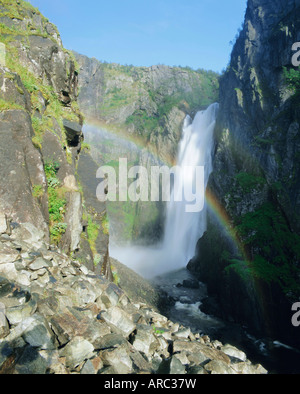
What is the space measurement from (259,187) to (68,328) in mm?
21832

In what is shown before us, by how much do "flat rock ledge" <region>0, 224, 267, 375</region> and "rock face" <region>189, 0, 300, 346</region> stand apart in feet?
42.9

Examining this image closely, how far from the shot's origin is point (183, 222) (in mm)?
41406

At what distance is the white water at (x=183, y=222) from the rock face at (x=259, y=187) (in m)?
5.11

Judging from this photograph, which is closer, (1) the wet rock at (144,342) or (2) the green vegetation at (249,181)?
(1) the wet rock at (144,342)

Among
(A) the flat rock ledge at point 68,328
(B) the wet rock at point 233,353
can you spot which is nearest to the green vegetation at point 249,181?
(B) the wet rock at point 233,353

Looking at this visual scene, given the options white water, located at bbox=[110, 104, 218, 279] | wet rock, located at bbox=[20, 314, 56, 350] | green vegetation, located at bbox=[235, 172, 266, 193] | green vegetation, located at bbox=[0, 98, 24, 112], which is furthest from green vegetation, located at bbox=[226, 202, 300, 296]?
green vegetation, located at bbox=[0, 98, 24, 112]

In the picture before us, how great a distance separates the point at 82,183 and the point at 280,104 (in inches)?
815

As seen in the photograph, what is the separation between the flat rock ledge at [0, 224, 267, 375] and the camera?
3332mm

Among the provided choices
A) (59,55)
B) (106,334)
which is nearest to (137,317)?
(106,334)

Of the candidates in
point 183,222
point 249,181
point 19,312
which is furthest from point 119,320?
point 183,222

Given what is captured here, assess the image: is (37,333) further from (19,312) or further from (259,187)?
(259,187)

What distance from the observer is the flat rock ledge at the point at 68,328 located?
10.9 feet

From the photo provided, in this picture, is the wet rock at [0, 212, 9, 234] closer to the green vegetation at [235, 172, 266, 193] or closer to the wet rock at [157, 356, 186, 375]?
the wet rock at [157, 356, 186, 375]

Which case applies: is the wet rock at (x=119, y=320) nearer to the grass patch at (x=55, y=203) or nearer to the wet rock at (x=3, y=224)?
the wet rock at (x=3, y=224)
